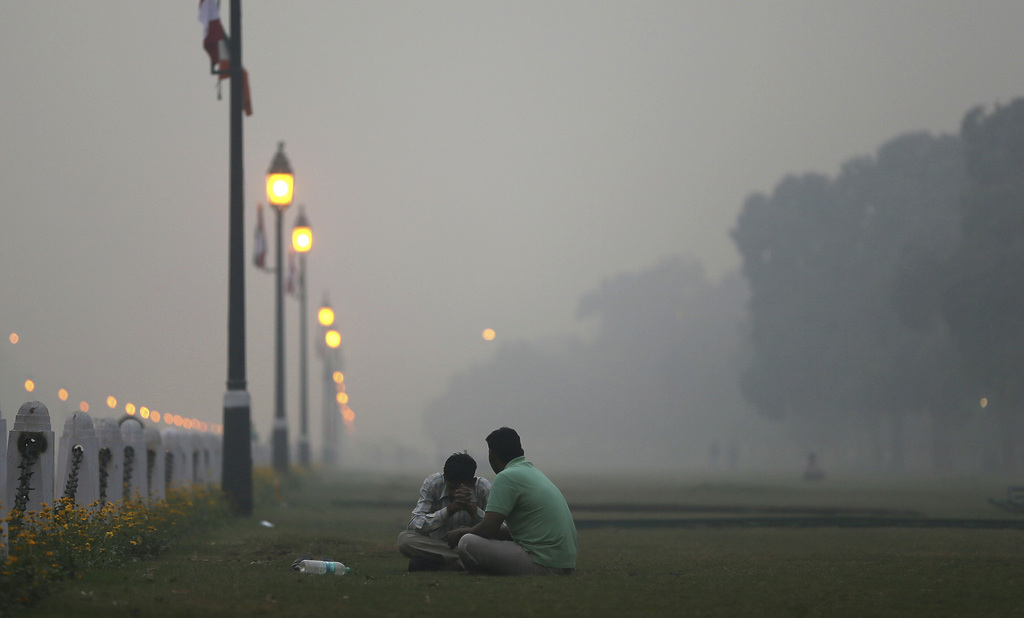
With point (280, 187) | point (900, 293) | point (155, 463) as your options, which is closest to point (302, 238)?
point (280, 187)

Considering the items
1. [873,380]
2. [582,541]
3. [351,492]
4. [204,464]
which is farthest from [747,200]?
[582,541]

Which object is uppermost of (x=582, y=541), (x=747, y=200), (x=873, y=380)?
(x=747, y=200)

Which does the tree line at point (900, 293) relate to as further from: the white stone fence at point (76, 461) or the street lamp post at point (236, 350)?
the white stone fence at point (76, 461)

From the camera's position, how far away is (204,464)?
25969 mm

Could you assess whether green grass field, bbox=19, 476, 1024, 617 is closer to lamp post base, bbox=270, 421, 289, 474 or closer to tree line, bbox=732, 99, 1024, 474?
lamp post base, bbox=270, 421, 289, 474

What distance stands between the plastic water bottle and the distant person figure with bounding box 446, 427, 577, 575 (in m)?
1.07

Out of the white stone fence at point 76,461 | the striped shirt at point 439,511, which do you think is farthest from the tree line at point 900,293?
the striped shirt at point 439,511

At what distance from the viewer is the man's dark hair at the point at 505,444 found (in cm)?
1105

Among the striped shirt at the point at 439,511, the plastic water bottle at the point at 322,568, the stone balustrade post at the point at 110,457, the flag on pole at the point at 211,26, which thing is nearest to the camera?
the plastic water bottle at the point at 322,568

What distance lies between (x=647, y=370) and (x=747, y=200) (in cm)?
3802

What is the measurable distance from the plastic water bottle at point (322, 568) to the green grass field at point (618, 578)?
149mm

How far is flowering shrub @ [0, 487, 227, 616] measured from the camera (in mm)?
9070

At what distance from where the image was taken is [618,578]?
11555 mm

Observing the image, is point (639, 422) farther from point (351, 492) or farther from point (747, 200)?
point (351, 492)
